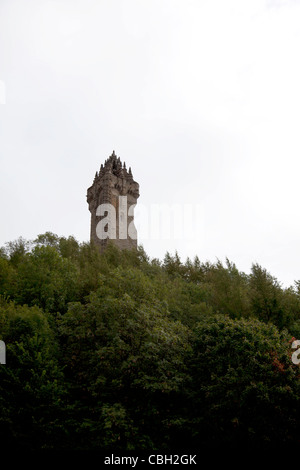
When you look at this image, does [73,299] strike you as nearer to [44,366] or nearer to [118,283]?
[118,283]

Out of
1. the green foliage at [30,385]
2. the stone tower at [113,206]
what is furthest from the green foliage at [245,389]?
the stone tower at [113,206]

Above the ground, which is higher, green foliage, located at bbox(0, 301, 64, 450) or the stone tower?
the stone tower

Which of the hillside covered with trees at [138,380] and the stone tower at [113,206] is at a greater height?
the stone tower at [113,206]

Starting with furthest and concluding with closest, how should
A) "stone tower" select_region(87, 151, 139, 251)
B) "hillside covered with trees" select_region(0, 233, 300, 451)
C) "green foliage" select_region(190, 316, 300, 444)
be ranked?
"stone tower" select_region(87, 151, 139, 251) < "hillside covered with trees" select_region(0, 233, 300, 451) < "green foliage" select_region(190, 316, 300, 444)

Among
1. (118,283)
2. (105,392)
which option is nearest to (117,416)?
(105,392)

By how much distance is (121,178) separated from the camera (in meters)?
75.4

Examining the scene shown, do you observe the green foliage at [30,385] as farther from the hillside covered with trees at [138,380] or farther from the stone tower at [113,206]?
the stone tower at [113,206]

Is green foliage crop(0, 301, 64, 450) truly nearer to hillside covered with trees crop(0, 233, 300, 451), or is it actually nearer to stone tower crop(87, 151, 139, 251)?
hillside covered with trees crop(0, 233, 300, 451)

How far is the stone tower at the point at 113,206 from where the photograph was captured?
65.9 m

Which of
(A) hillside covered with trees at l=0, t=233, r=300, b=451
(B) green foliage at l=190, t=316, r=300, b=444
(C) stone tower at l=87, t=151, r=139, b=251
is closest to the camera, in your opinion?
(B) green foliage at l=190, t=316, r=300, b=444

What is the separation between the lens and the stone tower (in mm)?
65938

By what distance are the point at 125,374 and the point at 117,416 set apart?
8.56ft

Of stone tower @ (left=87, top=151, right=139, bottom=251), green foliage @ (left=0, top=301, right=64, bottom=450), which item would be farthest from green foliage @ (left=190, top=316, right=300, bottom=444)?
stone tower @ (left=87, top=151, right=139, bottom=251)
